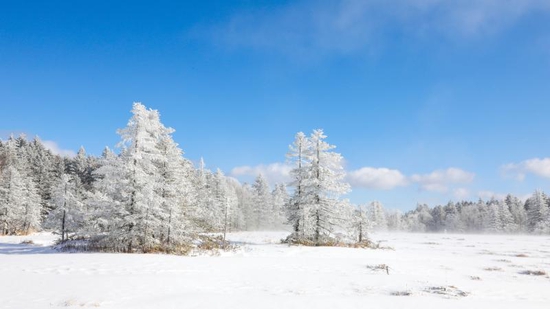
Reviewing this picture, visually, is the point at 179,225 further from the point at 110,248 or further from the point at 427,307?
the point at 427,307

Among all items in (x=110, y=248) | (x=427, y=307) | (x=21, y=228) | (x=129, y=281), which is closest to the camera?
(x=427, y=307)

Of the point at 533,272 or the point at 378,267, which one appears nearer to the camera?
the point at 378,267

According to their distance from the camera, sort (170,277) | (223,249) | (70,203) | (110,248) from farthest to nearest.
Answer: (70,203) → (223,249) → (110,248) → (170,277)

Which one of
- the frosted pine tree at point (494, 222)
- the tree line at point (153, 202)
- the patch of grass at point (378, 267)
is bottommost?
the frosted pine tree at point (494, 222)

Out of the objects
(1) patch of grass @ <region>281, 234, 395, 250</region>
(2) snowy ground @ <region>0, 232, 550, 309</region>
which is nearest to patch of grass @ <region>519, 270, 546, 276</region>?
(2) snowy ground @ <region>0, 232, 550, 309</region>

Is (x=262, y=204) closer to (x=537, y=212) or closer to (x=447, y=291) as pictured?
(x=537, y=212)

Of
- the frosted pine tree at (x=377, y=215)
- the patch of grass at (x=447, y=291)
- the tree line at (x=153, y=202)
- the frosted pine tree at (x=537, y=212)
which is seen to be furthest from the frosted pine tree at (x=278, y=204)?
the patch of grass at (x=447, y=291)

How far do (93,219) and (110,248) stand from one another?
2.34 meters

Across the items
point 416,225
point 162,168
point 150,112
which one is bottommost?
point 416,225

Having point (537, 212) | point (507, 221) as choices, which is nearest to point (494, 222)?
point (507, 221)

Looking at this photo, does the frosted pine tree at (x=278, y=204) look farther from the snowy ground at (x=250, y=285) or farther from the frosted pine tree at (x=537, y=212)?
the snowy ground at (x=250, y=285)

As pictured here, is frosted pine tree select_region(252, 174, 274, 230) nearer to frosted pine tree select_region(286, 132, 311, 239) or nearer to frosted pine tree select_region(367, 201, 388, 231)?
frosted pine tree select_region(367, 201, 388, 231)

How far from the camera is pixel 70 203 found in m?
42.1

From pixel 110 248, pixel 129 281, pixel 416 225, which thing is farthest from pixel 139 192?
pixel 416 225
